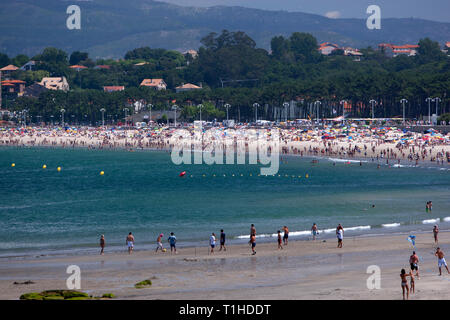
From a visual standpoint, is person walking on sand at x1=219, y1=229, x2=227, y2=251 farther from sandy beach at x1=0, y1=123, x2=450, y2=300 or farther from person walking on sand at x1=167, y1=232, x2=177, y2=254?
person walking on sand at x1=167, y1=232, x2=177, y2=254

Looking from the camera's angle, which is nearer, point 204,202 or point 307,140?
point 204,202

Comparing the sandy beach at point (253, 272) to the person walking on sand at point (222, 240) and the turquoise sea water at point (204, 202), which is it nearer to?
the person walking on sand at point (222, 240)

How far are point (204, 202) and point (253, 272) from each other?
22.8 m

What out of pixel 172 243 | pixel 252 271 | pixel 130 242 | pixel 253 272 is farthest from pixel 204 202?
pixel 253 272

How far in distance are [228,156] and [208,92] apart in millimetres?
60191

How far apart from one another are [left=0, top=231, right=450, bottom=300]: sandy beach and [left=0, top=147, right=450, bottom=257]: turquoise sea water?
2.88 metres

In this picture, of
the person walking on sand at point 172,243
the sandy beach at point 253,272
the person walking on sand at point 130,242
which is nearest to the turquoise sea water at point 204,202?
the person walking on sand at point 130,242

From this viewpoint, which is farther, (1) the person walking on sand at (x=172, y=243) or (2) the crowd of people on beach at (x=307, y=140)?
(2) the crowd of people on beach at (x=307, y=140)

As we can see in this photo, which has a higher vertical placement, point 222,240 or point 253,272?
point 222,240

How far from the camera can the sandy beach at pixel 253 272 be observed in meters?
18.1

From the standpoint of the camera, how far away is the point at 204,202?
44125mm

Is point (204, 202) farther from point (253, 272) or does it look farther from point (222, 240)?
point (253, 272)

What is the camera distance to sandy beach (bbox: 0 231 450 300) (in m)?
18.1

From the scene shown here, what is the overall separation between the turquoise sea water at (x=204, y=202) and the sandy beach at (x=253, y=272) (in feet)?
9.44
